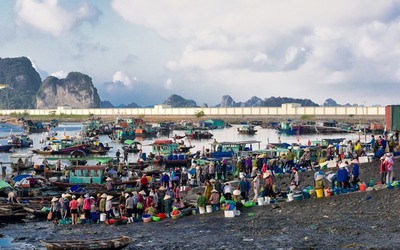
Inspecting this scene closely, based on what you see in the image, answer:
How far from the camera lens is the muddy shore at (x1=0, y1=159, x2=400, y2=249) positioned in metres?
19.9

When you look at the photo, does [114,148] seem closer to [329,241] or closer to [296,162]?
[296,162]

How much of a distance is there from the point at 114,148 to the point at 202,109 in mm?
101362

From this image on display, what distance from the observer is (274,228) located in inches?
861

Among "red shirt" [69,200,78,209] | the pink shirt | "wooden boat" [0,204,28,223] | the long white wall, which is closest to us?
the pink shirt

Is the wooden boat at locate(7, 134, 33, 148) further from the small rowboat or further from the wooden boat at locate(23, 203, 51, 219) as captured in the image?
the small rowboat

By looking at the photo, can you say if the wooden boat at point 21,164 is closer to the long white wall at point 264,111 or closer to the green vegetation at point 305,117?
the long white wall at point 264,111

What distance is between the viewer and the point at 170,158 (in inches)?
2082

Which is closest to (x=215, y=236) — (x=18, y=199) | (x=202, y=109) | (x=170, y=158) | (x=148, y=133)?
(x=18, y=199)

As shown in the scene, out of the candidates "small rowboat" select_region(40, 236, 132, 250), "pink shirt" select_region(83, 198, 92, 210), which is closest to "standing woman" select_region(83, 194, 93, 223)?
"pink shirt" select_region(83, 198, 92, 210)

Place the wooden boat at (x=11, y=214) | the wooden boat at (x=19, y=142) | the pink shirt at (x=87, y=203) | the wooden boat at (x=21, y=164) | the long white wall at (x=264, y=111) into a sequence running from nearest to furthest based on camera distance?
the pink shirt at (x=87, y=203) → the wooden boat at (x=11, y=214) → the wooden boat at (x=21, y=164) → the wooden boat at (x=19, y=142) → the long white wall at (x=264, y=111)

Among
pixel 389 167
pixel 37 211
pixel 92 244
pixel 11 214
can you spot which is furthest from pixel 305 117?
pixel 92 244

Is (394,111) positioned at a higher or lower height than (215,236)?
higher

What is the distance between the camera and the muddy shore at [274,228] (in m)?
19.9

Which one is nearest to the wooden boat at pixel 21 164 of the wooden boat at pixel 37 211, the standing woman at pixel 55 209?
the wooden boat at pixel 37 211
